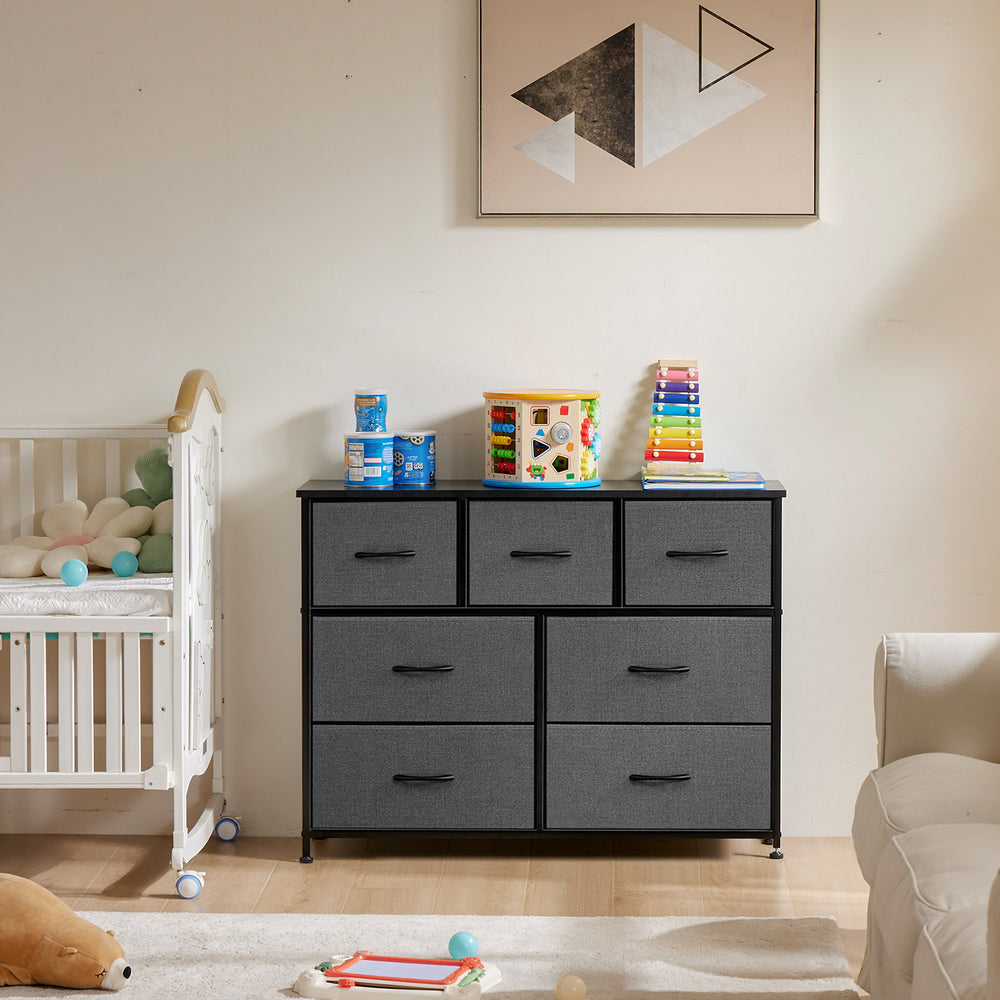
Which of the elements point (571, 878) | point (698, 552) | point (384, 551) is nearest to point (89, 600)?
point (384, 551)

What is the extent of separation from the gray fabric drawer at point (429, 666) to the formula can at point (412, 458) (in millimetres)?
311

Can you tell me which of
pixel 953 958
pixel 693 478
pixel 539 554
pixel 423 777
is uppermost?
pixel 693 478

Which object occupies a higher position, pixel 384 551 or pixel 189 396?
pixel 189 396

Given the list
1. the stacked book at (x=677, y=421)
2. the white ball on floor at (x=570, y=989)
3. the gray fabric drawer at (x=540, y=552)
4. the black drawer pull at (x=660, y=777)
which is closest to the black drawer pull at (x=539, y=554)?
the gray fabric drawer at (x=540, y=552)

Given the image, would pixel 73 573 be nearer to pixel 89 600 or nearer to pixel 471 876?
pixel 89 600

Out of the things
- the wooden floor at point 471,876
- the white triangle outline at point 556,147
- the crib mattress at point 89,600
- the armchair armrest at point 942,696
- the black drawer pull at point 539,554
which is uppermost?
the white triangle outline at point 556,147

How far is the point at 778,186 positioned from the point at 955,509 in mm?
861

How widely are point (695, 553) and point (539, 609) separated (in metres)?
0.36

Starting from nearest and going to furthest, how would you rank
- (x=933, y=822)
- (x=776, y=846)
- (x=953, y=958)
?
(x=953, y=958)
(x=933, y=822)
(x=776, y=846)

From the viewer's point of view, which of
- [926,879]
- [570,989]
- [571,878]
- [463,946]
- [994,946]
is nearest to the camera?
[994,946]

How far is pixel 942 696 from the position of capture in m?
1.86

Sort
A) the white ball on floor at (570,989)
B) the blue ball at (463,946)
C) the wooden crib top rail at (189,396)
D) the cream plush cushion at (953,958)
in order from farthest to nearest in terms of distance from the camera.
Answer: the wooden crib top rail at (189,396)
the blue ball at (463,946)
the white ball on floor at (570,989)
the cream plush cushion at (953,958)

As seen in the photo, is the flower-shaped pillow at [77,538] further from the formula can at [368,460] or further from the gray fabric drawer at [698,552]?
the gray fabric drawer at [698,552]

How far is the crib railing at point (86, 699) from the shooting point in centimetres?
230
